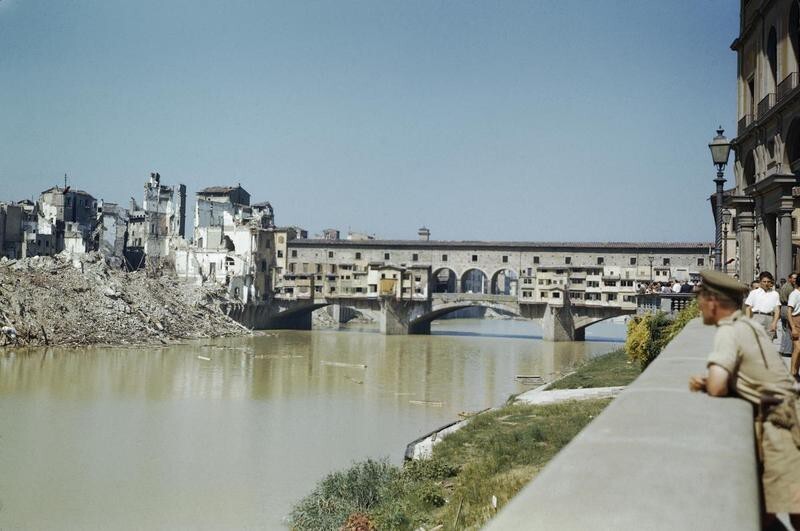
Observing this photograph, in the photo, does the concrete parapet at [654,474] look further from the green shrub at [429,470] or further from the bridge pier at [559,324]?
the bridge pier at [559,324]

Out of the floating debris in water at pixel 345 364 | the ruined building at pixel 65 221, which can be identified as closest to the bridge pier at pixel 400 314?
the floating debris in water at pixel 345 364

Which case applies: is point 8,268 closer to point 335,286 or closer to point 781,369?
point 335,286

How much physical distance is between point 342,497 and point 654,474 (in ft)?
33.3

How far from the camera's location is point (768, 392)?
3010 millimetres

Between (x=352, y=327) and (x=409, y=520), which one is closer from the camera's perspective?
(x=409, y=520)

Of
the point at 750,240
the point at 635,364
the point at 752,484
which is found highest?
the point at 750,240

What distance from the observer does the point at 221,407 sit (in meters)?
24.1

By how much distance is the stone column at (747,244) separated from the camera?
→ 19953 mm

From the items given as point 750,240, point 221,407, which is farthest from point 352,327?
point 750,240

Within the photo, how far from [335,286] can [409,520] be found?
54.7m

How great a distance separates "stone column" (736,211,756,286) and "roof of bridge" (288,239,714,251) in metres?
38.7

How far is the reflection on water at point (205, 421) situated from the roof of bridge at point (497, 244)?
19086 millimetres

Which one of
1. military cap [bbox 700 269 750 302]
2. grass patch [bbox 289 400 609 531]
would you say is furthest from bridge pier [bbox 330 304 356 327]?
military cap [bbox 700 269 750 302]

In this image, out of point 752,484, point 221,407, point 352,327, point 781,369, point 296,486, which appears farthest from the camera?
point 352,327
